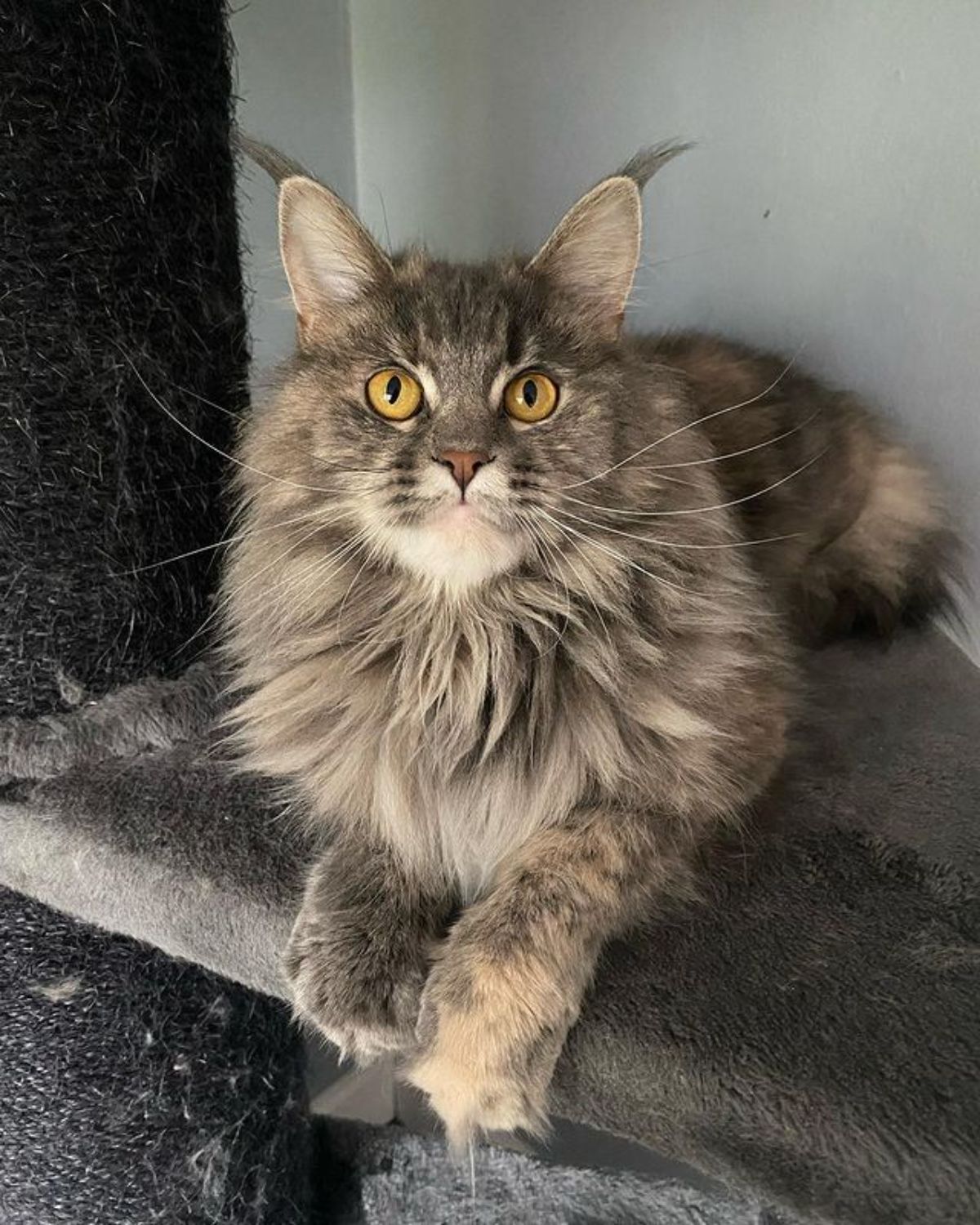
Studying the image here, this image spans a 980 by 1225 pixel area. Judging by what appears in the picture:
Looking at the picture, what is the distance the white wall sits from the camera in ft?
6.33

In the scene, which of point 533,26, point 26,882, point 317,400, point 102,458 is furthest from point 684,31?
point 26,882

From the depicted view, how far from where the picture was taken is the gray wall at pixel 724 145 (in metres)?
1.57

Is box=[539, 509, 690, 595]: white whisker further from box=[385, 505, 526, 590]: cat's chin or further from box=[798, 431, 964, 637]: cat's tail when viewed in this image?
box=[798, 431, 964, 637]: cat's tail

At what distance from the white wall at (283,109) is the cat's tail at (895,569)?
1.07m

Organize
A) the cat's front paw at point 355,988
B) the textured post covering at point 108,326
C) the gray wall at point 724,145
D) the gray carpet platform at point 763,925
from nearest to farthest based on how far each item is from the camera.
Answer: the gray carpet platform at point 763,925, the cat's front paw at point 355,988, the textured post covering at point 108,326, the gray wall at point 724,145

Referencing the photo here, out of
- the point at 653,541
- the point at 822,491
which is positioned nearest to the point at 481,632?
the point at 653,541

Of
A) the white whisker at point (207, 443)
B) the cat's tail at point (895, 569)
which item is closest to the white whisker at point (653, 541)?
the white whisker at point (207, 443)

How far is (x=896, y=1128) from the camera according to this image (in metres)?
0.82

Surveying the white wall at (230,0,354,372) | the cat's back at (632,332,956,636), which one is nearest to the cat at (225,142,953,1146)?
the cat's back at (632,332,956,636)

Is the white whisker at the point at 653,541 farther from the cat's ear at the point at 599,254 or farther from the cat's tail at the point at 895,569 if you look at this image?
the cat's tail at the point at 895,569

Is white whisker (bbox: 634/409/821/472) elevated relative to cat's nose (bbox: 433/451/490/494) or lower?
lower

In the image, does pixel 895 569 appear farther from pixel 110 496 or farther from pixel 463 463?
pixel 110 496

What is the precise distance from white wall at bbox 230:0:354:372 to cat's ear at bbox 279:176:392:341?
1.97 ft

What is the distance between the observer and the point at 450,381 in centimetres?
112
